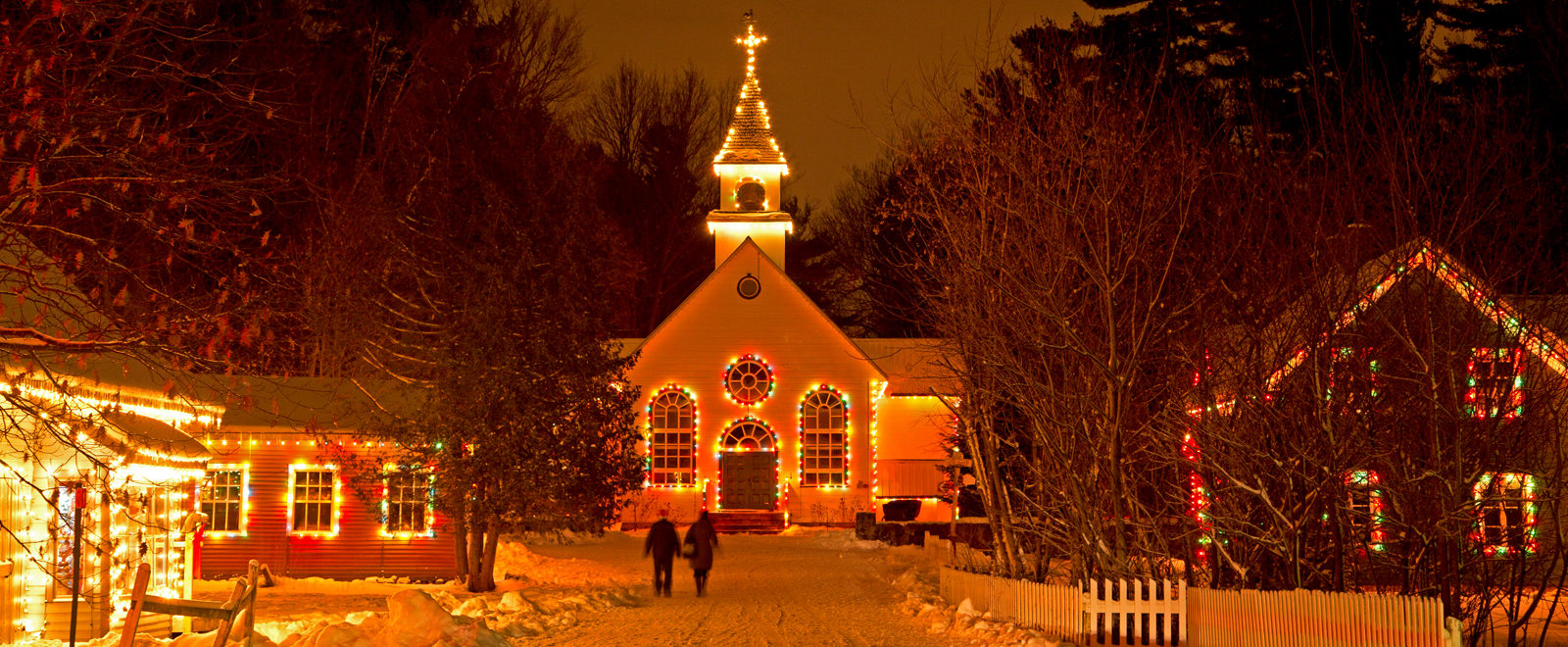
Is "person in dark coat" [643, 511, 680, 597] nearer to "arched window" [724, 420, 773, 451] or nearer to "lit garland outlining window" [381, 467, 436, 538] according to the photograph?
"lit garland outlining window" [381, 467, 436, 538]

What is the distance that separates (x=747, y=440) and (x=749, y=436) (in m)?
0.14

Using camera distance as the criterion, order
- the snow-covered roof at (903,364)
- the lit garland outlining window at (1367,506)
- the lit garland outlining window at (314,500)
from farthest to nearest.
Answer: the snow-covered roof at (903,364) → the lit garland outlining window at (314,500) → the lit garland outlining window at (1367,506)

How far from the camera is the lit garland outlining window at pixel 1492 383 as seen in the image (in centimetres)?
1397

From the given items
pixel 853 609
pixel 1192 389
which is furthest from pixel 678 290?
pixel 1192 389

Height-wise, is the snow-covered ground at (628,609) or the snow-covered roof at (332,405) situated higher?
the snow-covered roof at (332,405)

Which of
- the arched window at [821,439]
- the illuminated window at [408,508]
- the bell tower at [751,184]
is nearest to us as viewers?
the illuminated window at [408,508]

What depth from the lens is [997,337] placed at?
15352 mm

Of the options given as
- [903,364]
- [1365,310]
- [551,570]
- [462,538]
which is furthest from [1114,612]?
[903,364]

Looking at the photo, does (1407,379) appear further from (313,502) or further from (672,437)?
(672,437)

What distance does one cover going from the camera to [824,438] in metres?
36.5

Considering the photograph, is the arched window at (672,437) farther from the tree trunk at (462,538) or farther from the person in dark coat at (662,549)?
the person in dark coat at (662,549)

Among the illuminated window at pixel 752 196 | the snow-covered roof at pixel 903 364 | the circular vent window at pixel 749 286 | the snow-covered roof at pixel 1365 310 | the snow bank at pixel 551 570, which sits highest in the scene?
the illuminated window at pixel 752 196

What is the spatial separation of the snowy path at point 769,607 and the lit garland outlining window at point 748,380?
776 centimetres

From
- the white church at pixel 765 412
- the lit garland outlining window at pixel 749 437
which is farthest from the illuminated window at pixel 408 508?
the lit garland outlining window at pixel 749 437
